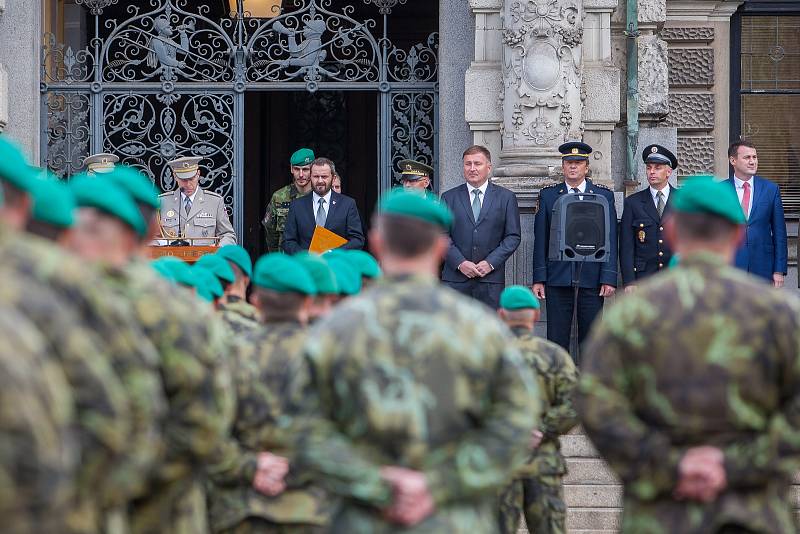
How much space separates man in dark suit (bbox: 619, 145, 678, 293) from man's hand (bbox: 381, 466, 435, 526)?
25.6ft

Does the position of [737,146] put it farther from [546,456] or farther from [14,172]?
[14,172]

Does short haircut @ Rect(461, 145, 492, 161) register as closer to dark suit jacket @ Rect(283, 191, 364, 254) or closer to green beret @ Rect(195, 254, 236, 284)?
dark suit jacket @ Rect(283, 191, 364, 254)

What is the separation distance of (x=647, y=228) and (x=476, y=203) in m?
1.29

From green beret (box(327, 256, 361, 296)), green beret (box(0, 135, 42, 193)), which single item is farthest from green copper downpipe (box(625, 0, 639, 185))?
green beret (box(0, 135, 42, 193))

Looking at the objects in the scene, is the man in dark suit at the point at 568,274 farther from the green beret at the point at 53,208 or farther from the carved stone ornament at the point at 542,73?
the green beret at the point at 53,208

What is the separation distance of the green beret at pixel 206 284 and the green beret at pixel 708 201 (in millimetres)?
2860

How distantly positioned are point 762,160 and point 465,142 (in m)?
2.98

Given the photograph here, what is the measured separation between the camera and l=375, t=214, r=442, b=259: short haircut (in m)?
4.82

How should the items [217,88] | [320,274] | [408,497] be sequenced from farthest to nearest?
[217,88], [320,274], [408,497]

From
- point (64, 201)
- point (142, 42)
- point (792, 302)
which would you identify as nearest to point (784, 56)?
point (142, 42)

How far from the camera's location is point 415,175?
13.0 meters

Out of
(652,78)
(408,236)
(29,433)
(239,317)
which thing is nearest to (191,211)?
(652,78)

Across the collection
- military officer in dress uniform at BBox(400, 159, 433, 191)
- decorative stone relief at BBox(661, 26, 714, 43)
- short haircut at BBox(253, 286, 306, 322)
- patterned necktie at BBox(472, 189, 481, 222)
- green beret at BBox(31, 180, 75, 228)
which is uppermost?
decorative stone relief at BBox(661, 26, 714, 43)

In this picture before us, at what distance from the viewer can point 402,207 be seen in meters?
4.83
